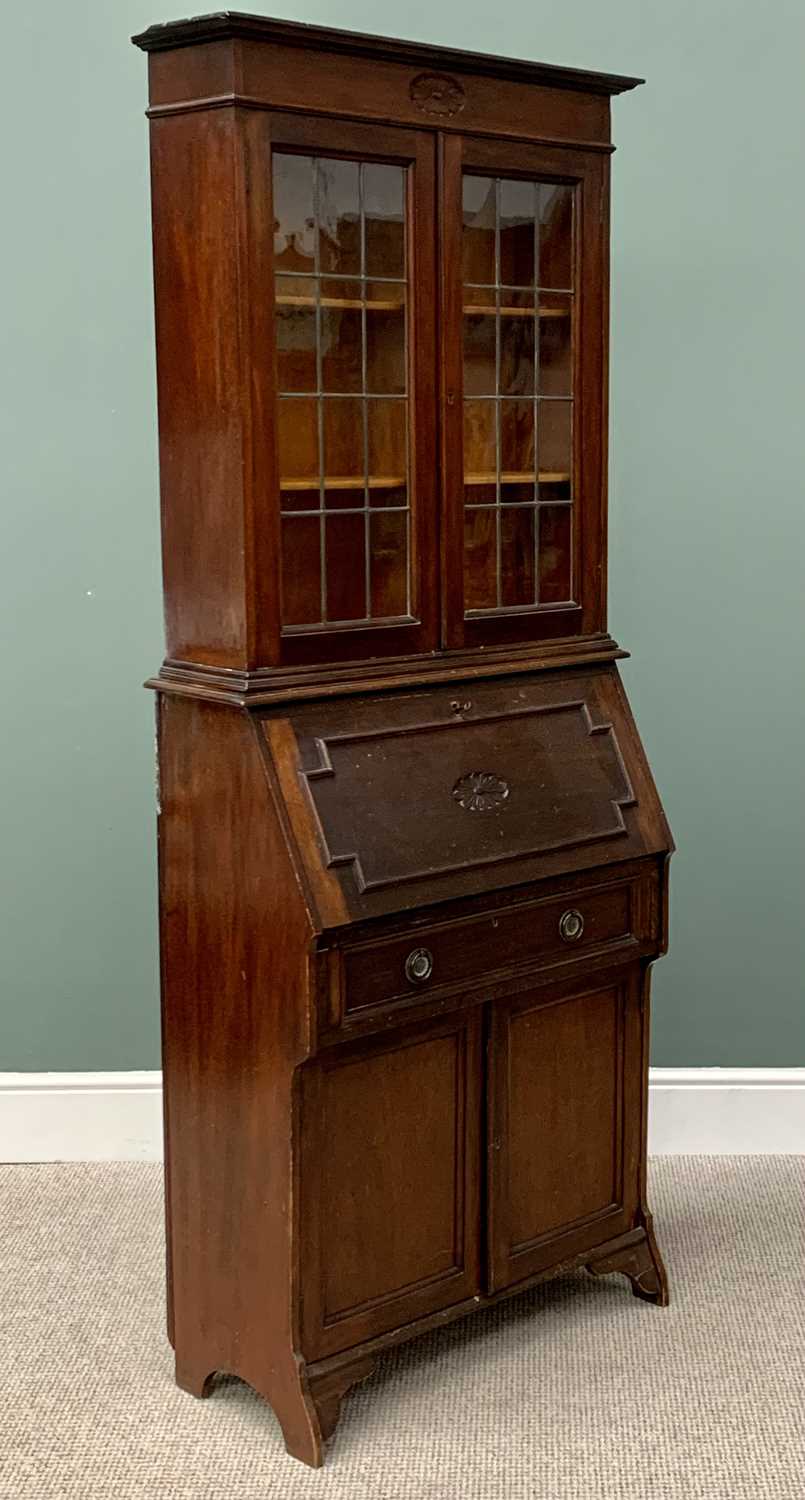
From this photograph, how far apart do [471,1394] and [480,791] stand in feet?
3.24

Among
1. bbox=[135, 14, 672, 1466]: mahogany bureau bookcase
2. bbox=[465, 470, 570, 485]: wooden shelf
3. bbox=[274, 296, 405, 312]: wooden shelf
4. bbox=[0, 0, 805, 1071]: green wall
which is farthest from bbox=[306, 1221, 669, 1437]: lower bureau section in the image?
bbox=[274, 296, 405, 312]: wooden shelf

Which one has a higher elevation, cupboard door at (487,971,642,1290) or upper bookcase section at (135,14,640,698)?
upper bookcase section at (135,14,640,698)

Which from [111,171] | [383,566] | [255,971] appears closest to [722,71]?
[111,171]

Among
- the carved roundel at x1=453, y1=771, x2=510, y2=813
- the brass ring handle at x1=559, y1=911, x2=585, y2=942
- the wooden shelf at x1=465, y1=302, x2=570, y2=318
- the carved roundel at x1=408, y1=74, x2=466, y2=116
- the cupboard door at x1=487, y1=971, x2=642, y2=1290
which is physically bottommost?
the cupboard door at x1=487, y1=971, x2=642, y2=1290

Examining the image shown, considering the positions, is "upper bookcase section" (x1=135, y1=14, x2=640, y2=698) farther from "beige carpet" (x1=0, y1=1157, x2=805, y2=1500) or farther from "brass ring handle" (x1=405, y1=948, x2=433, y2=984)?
"beige carpet" (x1=0, y1=1157, x2=805, y2=1500)

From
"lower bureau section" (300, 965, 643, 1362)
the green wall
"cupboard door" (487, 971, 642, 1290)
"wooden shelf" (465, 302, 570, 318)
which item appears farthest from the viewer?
the green wall

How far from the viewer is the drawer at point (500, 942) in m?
2.62

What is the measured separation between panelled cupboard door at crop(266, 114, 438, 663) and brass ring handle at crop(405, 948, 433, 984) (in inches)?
18.4

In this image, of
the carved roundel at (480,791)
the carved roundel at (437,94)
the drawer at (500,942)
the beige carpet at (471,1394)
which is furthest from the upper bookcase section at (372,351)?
the beige carpet at (471,1394)

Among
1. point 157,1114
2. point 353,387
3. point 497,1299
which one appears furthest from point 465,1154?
point 353,387

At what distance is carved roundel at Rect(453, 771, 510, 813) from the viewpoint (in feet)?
9.05

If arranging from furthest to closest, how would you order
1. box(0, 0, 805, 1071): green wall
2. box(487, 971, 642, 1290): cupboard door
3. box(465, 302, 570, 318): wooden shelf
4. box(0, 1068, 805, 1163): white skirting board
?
1. box(0, 1068, 805, 1163): white skirting board
2. box(0, 0, 805, 1071): green wall
3. box(487, 971, 642, 1290): cupboard door
4. box(465, 302, 570, 318): wooden shelf

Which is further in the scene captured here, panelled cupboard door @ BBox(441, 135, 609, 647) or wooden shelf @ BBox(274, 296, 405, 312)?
panelled cupboard door @ BBox(441, 135, 609, 647)

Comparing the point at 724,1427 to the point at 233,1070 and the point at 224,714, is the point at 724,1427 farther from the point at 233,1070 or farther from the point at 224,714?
the point at 224,714
